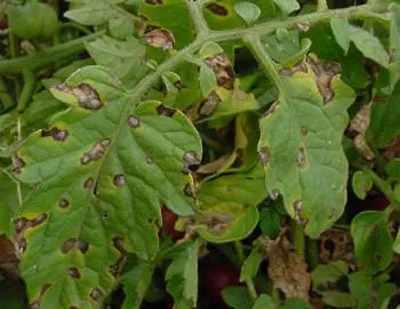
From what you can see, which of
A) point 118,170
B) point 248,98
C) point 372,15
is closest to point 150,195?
point 118,170

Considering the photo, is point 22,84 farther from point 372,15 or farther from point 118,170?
point 372,15

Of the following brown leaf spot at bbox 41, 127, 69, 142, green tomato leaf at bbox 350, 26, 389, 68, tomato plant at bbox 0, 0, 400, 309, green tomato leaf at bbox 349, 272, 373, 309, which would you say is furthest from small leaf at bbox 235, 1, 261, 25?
green tomato leaf at bbox 349, 272, 373, 309

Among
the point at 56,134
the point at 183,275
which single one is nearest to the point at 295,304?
the point at 183,275

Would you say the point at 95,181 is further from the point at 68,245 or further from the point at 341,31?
the point at 341,31

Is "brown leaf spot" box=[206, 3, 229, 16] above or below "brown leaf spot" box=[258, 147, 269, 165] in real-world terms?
above

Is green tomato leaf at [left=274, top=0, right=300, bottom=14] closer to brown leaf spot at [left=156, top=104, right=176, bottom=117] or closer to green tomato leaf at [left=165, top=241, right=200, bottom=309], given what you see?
brown leaf spot at [left=156, top=104, right=176, bottom=117]

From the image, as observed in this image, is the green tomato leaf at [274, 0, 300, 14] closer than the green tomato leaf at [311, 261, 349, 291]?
Result: Yes

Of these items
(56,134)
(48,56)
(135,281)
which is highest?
(56,134)
